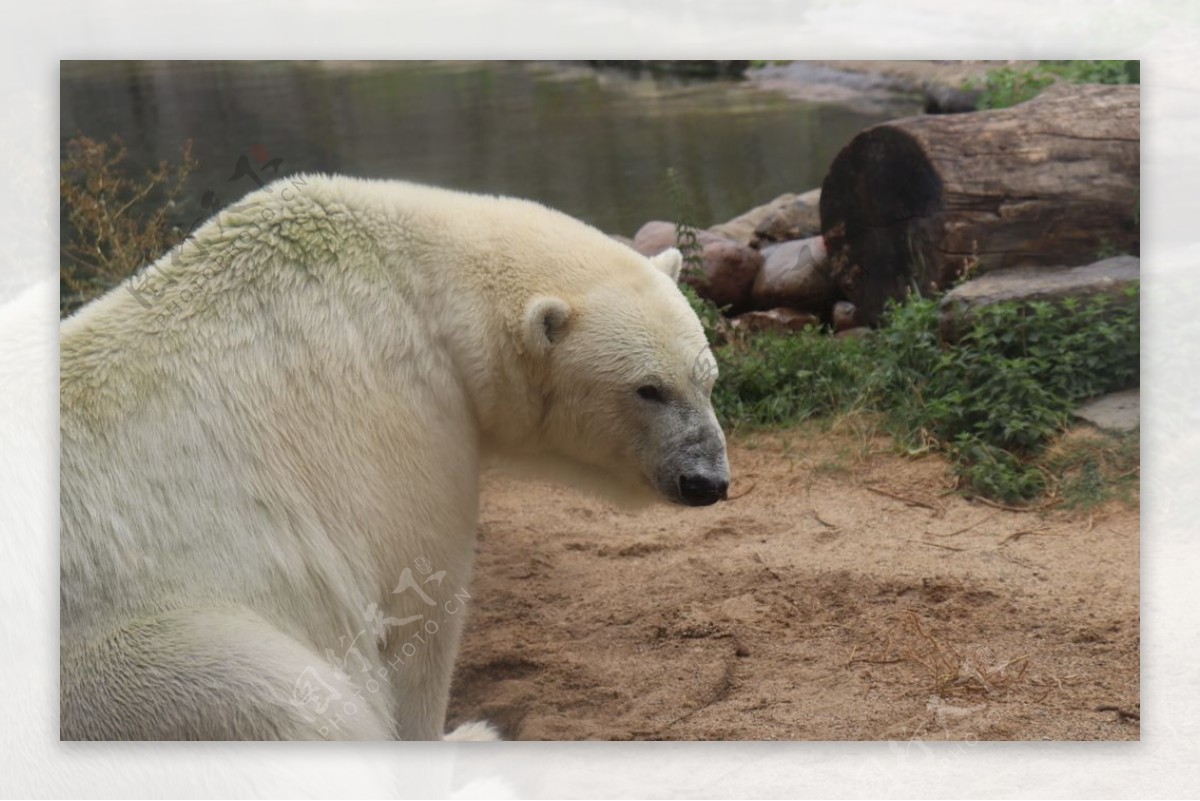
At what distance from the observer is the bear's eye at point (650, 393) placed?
9.81ft

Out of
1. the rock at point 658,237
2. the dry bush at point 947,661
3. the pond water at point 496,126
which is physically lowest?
the dry bush at point 947,661

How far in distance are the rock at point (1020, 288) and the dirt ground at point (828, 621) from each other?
354 mm

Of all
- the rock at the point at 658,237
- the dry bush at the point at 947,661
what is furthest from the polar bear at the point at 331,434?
the dry bush at the point at 947,661

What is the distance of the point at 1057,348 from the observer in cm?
323

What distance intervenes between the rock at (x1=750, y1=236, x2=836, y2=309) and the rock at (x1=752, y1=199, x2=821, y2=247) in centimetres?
3

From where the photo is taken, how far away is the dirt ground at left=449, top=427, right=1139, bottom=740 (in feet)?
10.5

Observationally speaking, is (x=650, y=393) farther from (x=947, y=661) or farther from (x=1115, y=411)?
(x=1115, y=411)

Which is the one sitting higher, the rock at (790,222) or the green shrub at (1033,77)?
the green shrub at (1033,77)

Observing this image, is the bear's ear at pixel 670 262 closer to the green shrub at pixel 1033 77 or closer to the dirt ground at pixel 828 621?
the dirt ground at pixel 828 621

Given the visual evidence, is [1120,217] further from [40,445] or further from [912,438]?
[40,445]

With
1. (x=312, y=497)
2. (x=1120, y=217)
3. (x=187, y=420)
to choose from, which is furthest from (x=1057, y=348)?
(x=187, y=420)
